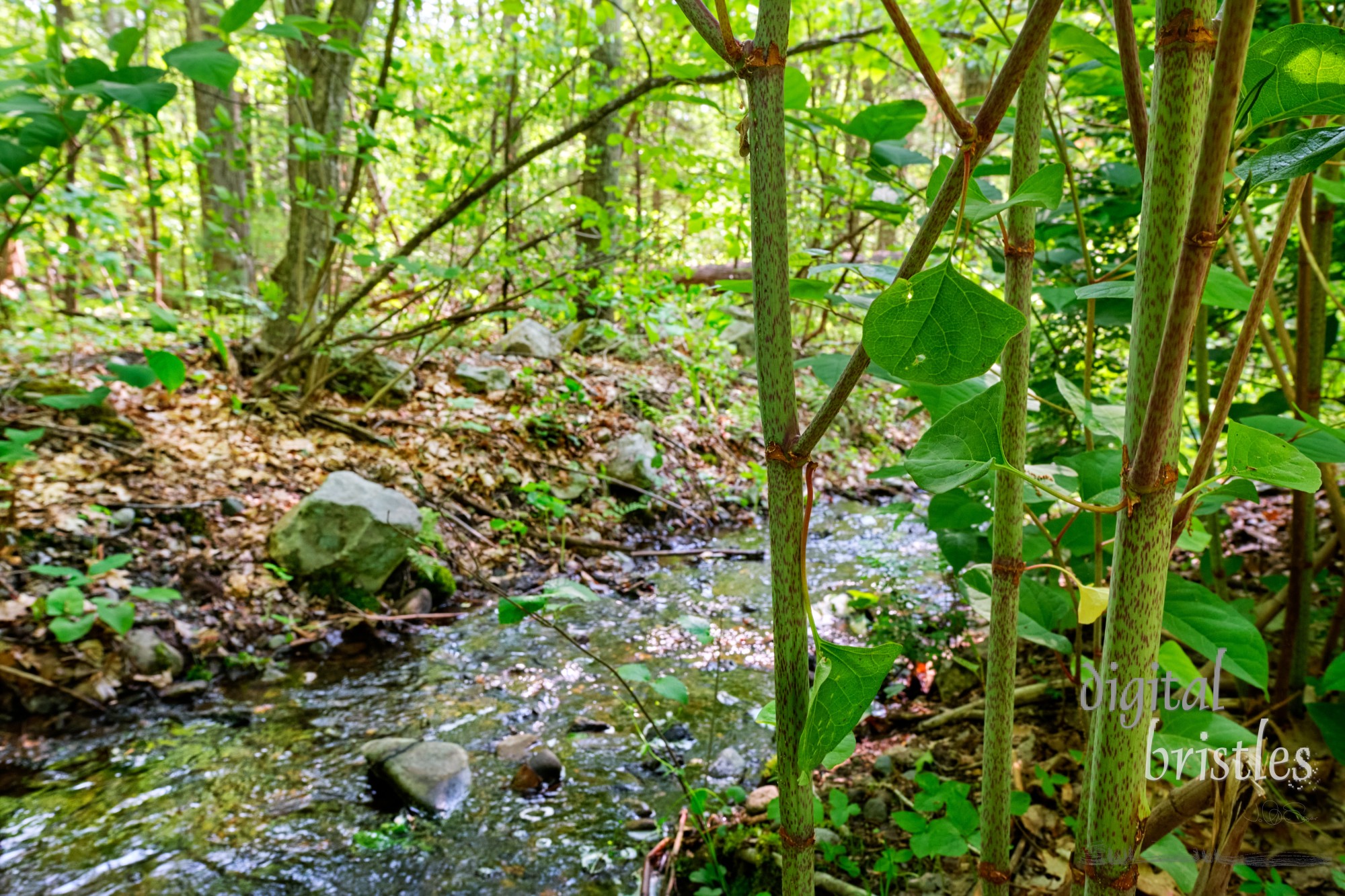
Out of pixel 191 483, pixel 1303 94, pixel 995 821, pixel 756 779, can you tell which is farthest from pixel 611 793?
pixel 191 483

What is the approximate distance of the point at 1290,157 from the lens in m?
0.50

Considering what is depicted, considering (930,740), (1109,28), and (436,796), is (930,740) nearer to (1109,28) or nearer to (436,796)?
(436,796)

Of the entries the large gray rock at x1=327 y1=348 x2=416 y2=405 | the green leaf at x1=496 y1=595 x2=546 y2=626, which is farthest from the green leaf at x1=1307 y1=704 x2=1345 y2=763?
the large gray rock at x1=327 y1=348 x2=416 y2=405

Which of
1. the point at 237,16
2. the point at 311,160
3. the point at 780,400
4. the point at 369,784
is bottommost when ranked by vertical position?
the point at 369,784

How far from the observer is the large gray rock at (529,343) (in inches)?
272

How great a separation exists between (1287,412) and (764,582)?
294 cm

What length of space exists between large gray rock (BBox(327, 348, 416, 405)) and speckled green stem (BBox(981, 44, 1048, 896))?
217 inches

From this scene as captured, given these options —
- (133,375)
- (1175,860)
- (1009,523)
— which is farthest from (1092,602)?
(133,375)

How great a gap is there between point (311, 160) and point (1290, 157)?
15.9 feet

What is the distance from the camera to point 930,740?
7.44 ft

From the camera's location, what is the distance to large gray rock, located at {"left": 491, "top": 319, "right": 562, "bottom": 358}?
22.7 feet

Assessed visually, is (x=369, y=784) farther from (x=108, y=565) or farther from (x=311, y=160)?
(x=311, y=160)

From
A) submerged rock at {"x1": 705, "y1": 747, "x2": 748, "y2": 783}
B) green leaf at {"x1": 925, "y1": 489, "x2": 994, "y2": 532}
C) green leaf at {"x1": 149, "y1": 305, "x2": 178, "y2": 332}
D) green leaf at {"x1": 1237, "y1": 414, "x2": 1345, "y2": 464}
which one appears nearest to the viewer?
green leaf at {"x1": 1237, "y1": 414, "x2": 1345, "y2": 464}

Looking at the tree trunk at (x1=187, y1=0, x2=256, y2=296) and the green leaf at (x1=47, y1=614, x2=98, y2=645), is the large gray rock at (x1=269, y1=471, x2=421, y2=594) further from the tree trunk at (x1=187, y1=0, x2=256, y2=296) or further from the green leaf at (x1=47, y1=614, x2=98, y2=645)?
the tree trunk at (x1=187, y1=0, x2=256, y2=296)
